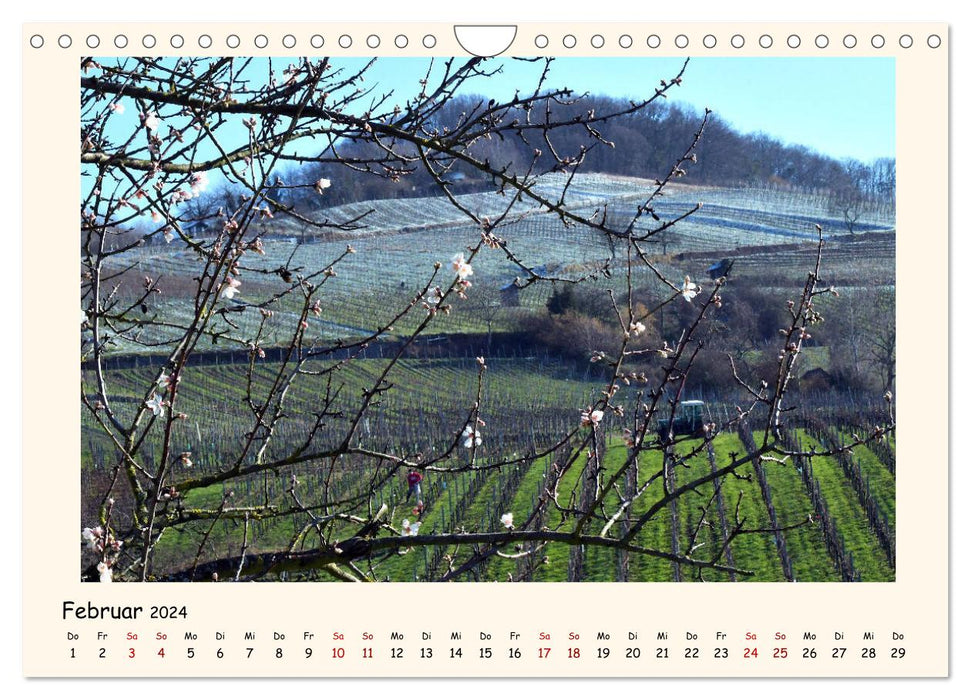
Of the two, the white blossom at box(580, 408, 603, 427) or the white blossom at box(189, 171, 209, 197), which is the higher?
the white blossom at box(189, 171, 209, 197)

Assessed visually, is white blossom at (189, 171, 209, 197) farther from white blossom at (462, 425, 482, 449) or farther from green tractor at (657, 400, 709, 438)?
green tractor at (657, 400, 709, 438)

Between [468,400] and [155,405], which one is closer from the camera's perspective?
[155,405]

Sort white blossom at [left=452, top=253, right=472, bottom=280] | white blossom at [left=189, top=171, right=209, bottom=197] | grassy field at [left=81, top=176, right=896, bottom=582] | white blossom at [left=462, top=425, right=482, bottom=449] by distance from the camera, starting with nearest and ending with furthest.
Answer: white blossom at [left=452, top=253, right=472, bottom=280]
white blossom at [left=462, top=425, right=482, bottom=449]
white blossom at [left=189, top=171, right=209, bottom=197]
grassy field at [left=81, top=176, right=896, bottom=582]
